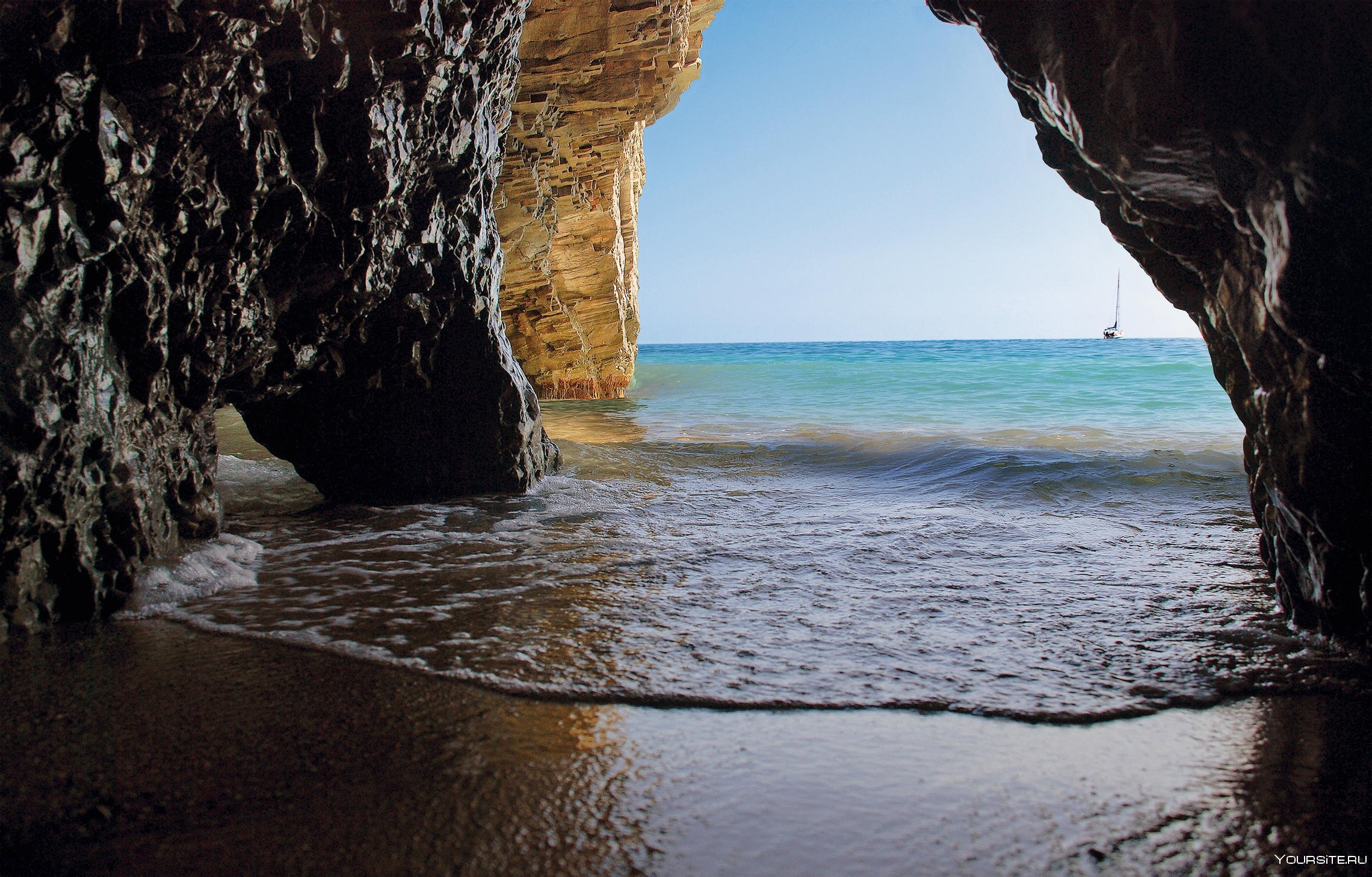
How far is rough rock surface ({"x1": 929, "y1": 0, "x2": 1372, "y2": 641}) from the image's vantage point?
229 cm

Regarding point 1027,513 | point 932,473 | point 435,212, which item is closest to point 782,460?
point 932,473

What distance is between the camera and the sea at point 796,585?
244 cm

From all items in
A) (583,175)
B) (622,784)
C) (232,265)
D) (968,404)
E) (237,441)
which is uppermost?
(583,175)

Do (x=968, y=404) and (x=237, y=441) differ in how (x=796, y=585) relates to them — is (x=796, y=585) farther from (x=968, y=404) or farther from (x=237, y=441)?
(x=968, y=404)

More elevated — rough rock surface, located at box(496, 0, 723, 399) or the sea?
rough rock surface, located at box(496, 0, 723, 399)

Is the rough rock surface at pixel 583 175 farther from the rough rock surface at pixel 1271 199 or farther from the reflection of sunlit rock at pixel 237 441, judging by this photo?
the rough rock surface at pixel 1271 199

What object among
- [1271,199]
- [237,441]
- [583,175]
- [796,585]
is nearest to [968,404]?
[583,175]

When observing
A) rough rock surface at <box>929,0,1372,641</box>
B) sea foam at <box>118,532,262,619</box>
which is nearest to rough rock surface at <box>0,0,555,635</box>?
sea foam at <box>118,532,262,619</box>

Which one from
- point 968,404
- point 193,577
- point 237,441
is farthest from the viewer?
point 968,404

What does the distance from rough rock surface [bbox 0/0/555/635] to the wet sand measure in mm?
1044

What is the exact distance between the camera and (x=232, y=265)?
12.5 ft

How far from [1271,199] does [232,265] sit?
14.1 ft

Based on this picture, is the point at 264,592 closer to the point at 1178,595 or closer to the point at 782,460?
the point at 1178,595

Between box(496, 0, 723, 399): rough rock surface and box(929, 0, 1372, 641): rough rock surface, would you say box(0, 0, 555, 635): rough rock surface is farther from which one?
box(496, 0, 723, 399): rough rock surface
